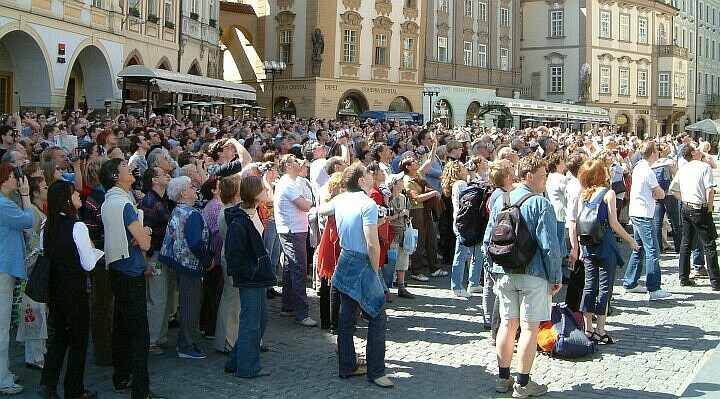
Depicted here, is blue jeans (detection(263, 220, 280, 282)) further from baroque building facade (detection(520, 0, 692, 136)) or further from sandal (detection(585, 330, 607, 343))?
baroque building facade (detection(520, 0, 692, 136))

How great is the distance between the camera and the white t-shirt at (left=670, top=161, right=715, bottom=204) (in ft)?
34.6

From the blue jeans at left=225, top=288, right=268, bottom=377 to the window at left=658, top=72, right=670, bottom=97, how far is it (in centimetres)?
6171

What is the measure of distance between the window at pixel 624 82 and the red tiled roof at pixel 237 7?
30.4 meters

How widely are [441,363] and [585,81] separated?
172 ft

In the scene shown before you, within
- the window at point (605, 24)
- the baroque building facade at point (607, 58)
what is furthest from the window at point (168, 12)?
the window at point (605, 24)

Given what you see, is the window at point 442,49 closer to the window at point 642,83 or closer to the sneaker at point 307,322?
the window at point 642,83

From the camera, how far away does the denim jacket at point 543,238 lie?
625cm

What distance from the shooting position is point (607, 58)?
58312mm

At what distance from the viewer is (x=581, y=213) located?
8.12m

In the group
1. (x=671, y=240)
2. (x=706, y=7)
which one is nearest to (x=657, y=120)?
(x=706, y=7)

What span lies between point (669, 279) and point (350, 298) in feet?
22.4

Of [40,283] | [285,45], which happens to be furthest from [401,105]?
[40,283]

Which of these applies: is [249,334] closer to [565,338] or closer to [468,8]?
[565,338]

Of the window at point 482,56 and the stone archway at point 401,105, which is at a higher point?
the window at point 482,56
